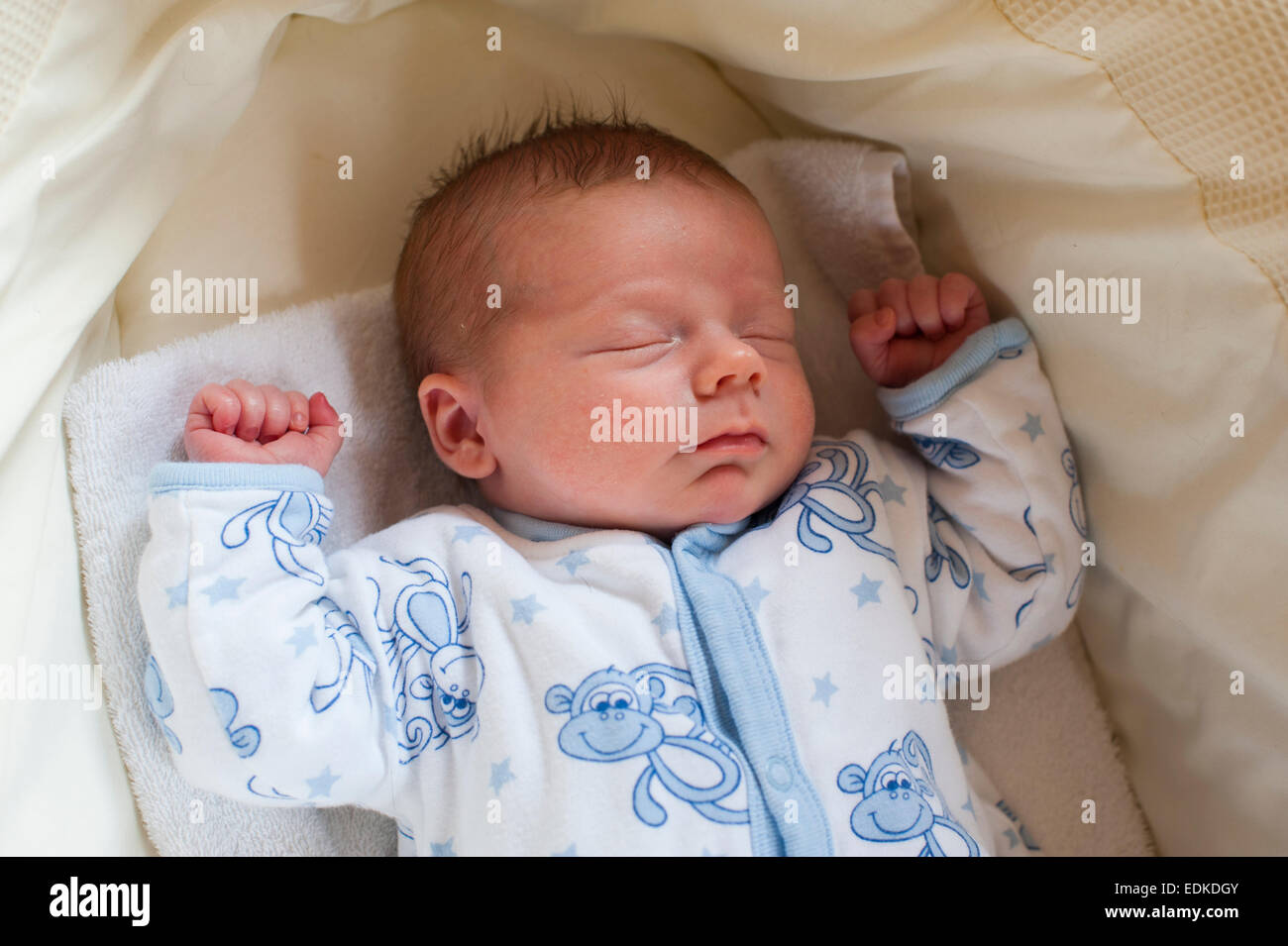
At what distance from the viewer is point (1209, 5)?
114 centimetres

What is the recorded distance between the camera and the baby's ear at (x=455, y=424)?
1461mm

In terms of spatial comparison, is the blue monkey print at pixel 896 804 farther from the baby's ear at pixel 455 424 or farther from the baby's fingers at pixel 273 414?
the baby's fingers at pixel 273 414

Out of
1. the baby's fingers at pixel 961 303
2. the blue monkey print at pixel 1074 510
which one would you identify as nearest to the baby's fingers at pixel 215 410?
the baby's fingers at pixel 961 303

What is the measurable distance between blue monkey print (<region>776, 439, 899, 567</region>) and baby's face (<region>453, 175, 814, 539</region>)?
0.15 feet

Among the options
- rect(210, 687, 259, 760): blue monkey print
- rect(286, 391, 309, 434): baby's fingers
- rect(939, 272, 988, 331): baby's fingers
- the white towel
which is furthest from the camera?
rect(939, 272, 988, 331): baby's fingers

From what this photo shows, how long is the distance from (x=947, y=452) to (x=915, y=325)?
20 cm

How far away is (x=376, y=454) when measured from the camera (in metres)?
1.60

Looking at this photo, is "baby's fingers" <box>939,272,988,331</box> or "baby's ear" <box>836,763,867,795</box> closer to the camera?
"baby's ear" <box>836,763,867,795</box>

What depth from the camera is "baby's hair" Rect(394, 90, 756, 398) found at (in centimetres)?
143

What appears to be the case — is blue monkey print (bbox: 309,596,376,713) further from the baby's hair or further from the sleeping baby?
the baby's hair

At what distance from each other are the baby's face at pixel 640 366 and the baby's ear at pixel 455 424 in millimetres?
30

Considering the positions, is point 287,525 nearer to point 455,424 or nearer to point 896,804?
point 455,424

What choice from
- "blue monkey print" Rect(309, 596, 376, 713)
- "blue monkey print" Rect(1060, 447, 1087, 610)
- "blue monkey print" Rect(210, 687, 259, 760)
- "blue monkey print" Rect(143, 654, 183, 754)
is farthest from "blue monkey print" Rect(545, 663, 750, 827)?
"blue monkey print" Rect(1060, 447, 1087, 610)
